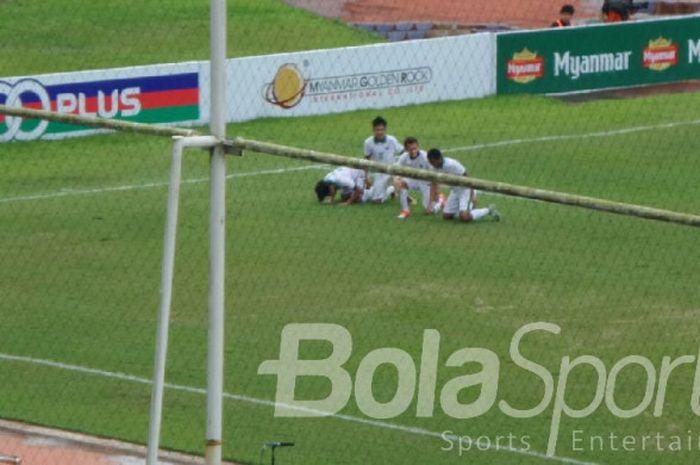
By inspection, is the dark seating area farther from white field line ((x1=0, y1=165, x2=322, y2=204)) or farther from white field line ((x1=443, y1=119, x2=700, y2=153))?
white field line ((x1=0, y1=165, x2=322, y2=204))

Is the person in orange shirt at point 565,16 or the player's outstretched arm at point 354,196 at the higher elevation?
the person in orange shirt at point 565,16

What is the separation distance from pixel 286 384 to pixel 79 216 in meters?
6.68

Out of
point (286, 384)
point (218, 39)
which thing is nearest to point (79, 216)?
point (286, 384)

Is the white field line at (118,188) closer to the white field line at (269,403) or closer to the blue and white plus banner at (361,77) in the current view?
the blue and white plus banner at (361,77)

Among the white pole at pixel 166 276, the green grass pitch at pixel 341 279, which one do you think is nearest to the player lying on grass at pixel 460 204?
the green grass pitch at pixel 341 279

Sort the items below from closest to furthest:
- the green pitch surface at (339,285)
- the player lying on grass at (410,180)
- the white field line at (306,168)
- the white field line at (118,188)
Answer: the green pitch surface at (339,285) → the player lying on grass at (410,180) → the white field line at (118,188) → the white field line at (306,168)

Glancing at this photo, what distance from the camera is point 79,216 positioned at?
21625 mm

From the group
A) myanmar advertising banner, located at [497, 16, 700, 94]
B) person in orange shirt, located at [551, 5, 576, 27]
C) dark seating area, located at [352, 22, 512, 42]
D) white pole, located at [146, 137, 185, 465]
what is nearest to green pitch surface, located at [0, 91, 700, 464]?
myanmar advertising banner, located at [497, 16, 700, 94]

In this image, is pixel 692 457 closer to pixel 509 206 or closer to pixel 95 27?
pixel 509 206

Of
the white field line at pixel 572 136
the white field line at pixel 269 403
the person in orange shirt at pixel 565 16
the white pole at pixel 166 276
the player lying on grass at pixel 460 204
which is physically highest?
the person in orange shirt at pixel 565 16

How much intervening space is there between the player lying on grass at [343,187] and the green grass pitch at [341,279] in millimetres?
217

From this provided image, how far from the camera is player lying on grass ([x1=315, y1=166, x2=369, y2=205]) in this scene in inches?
887

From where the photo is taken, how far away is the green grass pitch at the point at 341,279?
14.5 meters

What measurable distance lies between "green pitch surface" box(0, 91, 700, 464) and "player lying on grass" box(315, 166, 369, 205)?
0.24 meters
